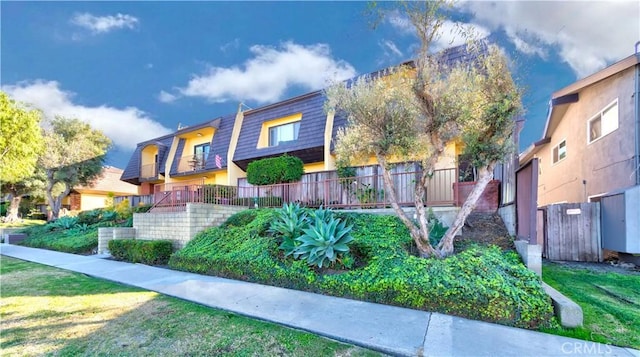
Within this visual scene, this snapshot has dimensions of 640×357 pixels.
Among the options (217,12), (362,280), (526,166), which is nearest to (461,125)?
(526,166)

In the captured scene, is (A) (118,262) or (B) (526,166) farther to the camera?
(A) (118,262)

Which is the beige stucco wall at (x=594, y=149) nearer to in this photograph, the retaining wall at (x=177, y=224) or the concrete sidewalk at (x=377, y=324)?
the concrete sidewalk at (x=377, y=324)

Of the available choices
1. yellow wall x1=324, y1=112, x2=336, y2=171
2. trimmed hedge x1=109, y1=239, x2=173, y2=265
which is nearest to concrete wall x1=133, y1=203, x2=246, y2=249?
trimmed hedge x1=109, y1=239, x2=173, y2=265

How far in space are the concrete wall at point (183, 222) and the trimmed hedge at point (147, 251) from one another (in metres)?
0.44

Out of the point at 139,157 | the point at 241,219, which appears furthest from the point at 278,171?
the point at 139,157

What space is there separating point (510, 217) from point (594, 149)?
6.77m

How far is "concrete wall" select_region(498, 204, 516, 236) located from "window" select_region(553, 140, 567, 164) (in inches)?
350

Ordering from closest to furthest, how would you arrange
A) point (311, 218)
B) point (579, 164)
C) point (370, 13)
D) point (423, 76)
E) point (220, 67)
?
point (423, 76) → point (370, 13) → point (311, 218) → point (579, 164) → point (220, 67)

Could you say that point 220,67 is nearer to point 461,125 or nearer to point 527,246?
point 461,125

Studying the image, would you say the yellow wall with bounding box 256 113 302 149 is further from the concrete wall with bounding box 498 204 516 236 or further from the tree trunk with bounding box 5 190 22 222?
the tree trunk with bounding box 5 190 22 222

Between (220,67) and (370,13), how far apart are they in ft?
52.3

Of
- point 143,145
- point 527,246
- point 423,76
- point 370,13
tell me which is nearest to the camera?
point 527,246

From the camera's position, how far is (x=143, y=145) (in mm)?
23438

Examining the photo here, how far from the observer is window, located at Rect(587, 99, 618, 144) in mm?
9609
